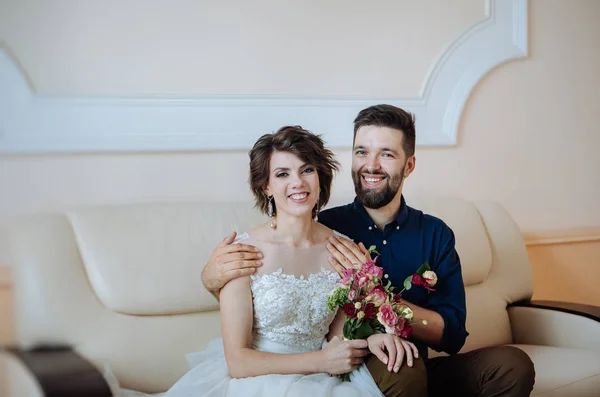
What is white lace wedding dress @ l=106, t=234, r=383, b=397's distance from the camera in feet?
→ 6.87

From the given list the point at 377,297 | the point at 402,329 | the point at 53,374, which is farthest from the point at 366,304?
the point at 53,374

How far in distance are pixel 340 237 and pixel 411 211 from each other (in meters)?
0.34

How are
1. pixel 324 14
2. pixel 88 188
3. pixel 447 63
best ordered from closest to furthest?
Result: pixel 88 188 → pixel 324 14 → pixel 447 63

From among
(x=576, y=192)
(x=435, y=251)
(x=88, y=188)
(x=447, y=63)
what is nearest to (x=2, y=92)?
(x=88, y=188)

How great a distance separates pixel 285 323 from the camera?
2230mm

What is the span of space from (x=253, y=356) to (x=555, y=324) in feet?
5.00

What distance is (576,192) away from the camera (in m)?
3.91

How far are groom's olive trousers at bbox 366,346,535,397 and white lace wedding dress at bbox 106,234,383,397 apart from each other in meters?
0.06

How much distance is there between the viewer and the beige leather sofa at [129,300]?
2.27 meters

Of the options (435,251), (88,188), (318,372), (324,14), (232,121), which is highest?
(324,14)

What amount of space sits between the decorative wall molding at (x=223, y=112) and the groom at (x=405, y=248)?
0.63m

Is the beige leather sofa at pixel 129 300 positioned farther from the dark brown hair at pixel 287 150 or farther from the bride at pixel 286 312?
the dark brown hair at pixel 287 150

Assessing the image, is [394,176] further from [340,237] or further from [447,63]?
[447,63]

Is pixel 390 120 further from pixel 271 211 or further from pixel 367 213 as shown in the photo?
pixel 271 211
